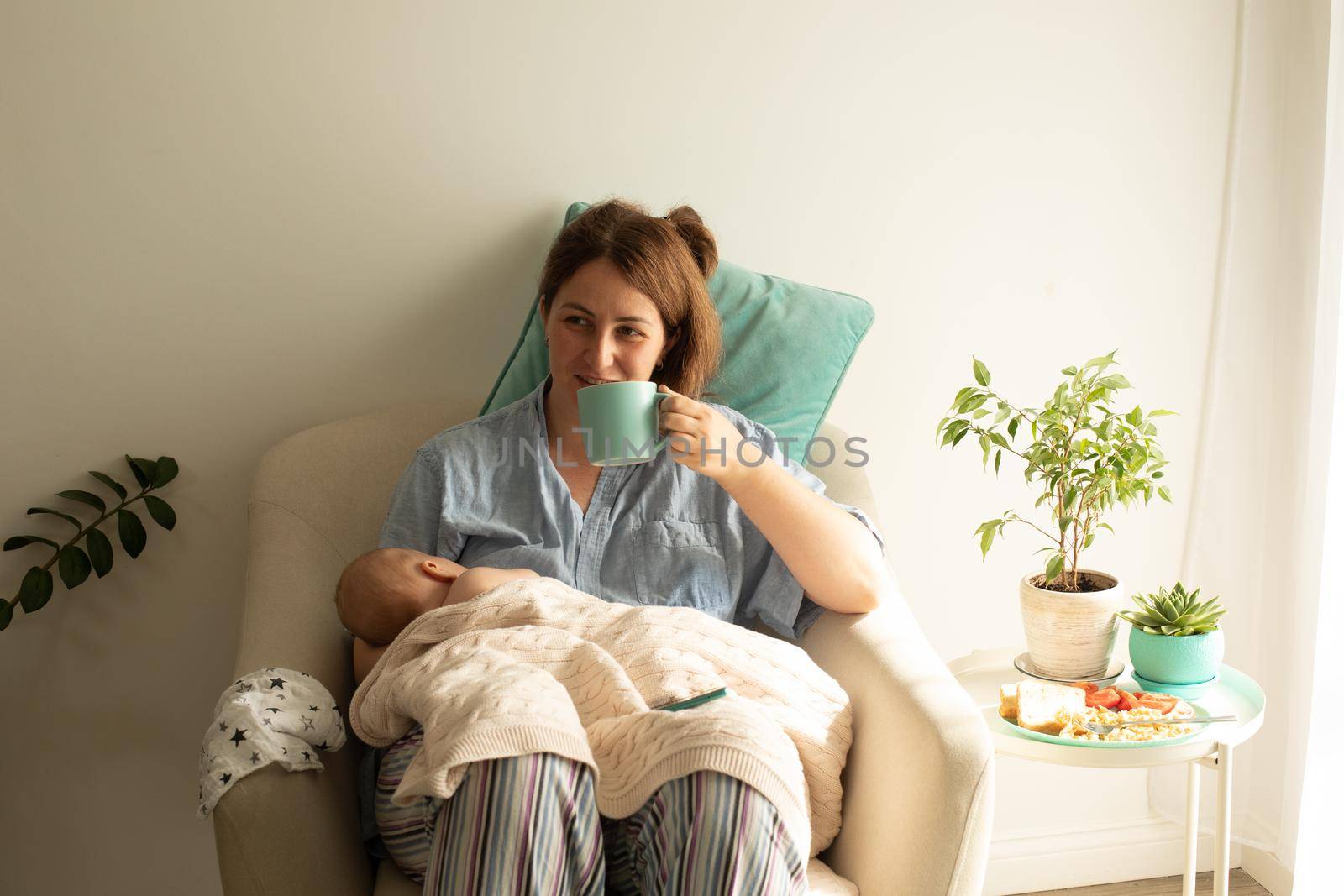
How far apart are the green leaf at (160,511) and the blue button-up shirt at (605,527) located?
48 cm

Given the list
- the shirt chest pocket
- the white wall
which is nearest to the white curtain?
the white wall

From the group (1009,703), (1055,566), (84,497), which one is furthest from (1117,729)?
(84,497)

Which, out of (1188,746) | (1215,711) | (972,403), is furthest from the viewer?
(972,403)

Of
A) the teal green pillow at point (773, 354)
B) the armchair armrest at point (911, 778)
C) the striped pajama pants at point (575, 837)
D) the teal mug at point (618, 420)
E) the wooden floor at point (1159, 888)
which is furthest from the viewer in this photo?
the wooden floor at point (1159, 888)

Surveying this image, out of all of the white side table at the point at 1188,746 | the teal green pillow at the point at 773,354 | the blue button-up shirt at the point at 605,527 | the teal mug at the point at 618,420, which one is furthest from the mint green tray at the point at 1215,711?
the teal mug at the point at 618,420

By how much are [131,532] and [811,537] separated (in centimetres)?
113

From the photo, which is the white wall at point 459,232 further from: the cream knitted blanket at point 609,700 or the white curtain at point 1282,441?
the cream knitted blanket at point 609,700

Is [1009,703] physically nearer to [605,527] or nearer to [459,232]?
[605,527]

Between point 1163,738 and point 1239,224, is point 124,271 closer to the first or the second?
point 1163,738

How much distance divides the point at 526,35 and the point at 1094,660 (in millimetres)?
1340

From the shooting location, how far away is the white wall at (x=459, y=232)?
5.70 feet

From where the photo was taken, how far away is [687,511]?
5.13ft

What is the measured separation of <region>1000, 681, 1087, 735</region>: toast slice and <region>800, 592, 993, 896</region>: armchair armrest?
0.79 feet

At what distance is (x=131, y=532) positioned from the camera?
69.8 inches
